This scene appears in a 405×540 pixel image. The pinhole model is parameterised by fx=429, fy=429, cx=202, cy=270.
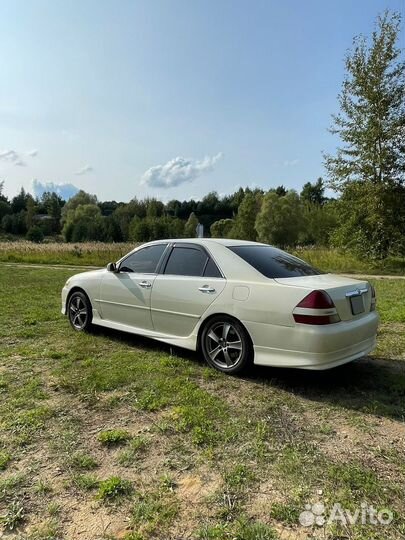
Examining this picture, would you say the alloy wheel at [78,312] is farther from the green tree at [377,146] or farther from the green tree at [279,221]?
the green tree at [279,221]

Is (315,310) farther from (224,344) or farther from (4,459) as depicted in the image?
(4,459)

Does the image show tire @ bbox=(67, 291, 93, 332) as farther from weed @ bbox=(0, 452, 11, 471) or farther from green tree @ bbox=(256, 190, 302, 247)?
green tree @ bbox=(256, 190, 302, 247)

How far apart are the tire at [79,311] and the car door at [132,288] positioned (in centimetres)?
37

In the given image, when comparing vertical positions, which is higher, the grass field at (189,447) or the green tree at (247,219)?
the green tree at (247,219)

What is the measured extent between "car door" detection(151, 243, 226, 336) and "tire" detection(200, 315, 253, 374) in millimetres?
218

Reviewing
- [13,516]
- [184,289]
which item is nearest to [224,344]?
[184,289]

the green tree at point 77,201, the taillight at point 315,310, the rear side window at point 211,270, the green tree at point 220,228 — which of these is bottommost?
the taillight at point 315,310

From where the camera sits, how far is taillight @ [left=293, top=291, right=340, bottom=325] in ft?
13.3

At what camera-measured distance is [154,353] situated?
5.52 m

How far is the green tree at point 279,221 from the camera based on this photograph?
51.1 m

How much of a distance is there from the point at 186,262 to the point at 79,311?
2.26 m

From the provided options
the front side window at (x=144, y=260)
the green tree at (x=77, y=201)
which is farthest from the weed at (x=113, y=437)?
the green tree at (x=77, y=201)

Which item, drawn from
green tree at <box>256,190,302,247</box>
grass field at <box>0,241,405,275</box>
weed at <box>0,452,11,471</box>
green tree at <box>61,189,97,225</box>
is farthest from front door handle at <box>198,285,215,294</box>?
green tree at <box>61,189,97,225</box>

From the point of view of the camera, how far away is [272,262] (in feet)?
16.2
